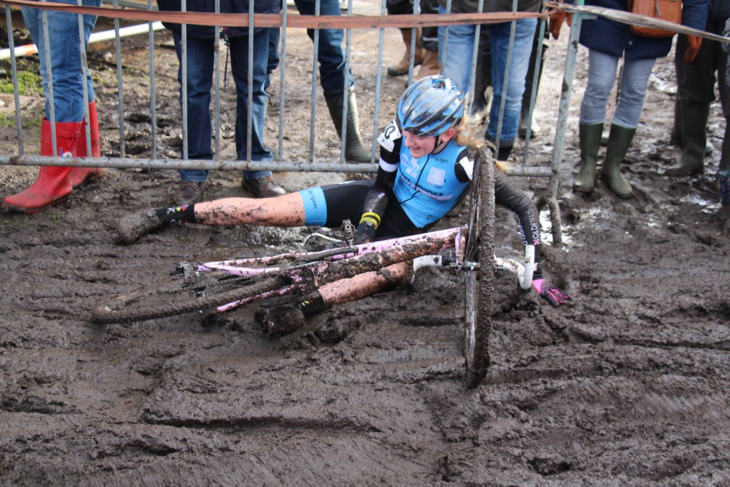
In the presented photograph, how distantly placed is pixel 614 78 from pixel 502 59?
913mm

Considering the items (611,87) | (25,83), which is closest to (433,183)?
(611,87)

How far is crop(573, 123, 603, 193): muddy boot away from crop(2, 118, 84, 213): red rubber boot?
3967mm

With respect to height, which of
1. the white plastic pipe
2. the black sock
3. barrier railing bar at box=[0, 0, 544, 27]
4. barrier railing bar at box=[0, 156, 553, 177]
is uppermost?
barrier railing bar at box=[0, 0, 544, 27]

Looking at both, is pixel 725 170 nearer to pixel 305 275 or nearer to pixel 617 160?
pixel 617 160

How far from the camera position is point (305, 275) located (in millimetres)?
3559

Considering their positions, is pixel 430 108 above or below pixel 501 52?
below

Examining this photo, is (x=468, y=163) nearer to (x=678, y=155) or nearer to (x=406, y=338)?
(x=406, y=338)

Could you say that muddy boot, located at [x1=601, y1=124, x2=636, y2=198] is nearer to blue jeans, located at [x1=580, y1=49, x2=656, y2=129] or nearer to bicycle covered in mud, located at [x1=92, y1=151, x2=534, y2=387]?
blue jeans, located at [x1=580, y1=49, x2=656, y2=129]

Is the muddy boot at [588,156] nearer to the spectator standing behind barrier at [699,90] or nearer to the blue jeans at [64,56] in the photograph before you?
the spectator standing behind barrier at [699,90]

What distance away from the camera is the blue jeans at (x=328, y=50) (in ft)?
17.7

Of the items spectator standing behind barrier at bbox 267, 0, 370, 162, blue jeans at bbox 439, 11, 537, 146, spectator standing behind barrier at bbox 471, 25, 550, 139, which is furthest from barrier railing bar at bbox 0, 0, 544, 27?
spectator standing behind barrier at bbox 471, 25, 550, 139

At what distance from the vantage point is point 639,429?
10.1ft

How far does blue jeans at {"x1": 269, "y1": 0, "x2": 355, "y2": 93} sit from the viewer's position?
5402 mm

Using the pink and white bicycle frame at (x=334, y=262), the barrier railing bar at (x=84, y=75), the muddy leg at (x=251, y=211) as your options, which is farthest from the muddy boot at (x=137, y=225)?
the pink and white bicycle frame at (x=334, y=262)
